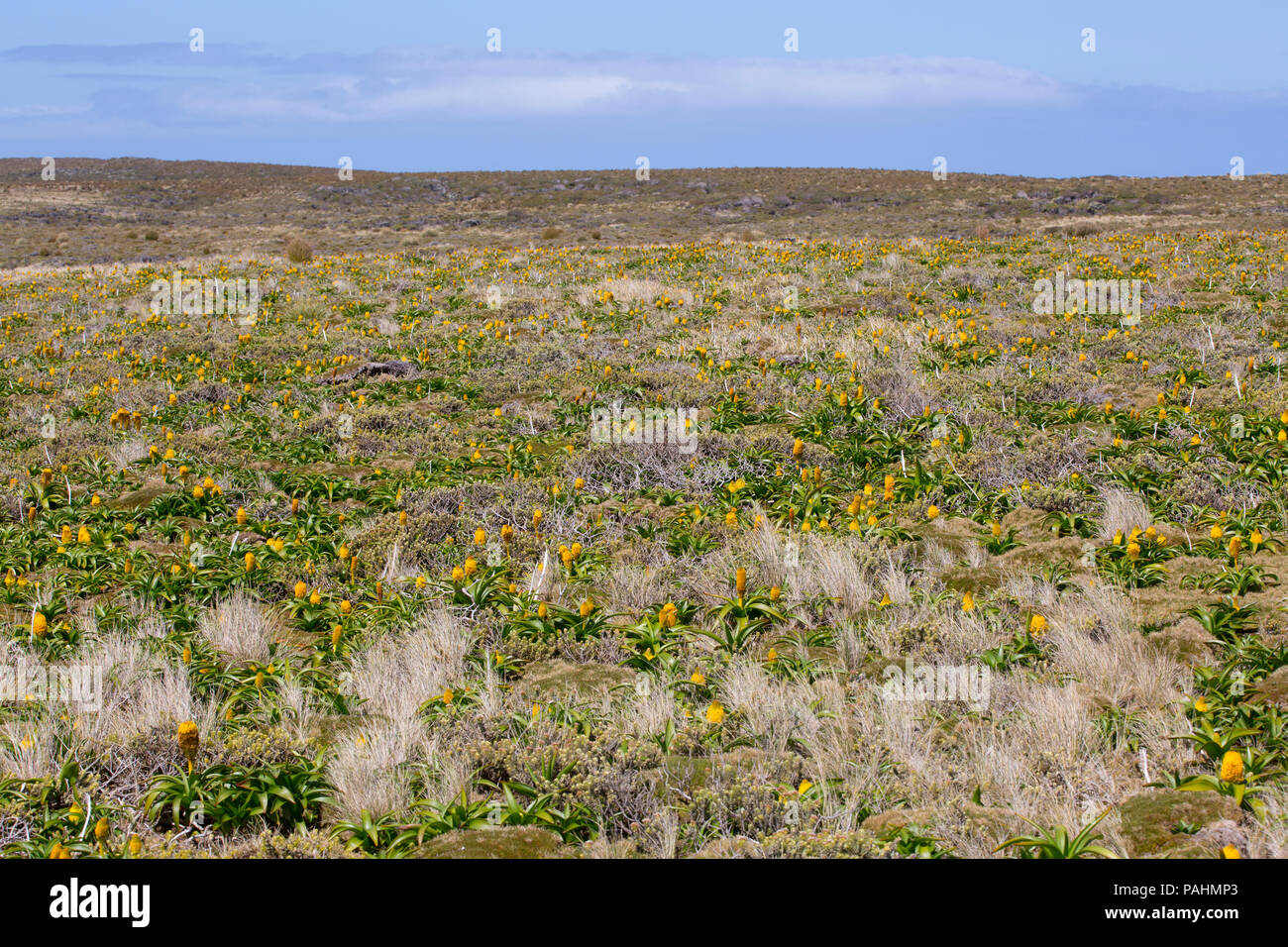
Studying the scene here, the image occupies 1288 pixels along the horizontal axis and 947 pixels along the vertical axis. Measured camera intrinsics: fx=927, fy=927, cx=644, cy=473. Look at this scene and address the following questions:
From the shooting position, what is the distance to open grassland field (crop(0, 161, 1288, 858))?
12.7ft

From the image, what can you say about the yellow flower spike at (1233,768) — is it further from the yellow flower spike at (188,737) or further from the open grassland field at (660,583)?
the yellow flower spike at (188,737)

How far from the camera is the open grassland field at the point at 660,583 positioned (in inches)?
153

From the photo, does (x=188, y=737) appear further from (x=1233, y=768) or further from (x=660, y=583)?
(x=1233, y=768)

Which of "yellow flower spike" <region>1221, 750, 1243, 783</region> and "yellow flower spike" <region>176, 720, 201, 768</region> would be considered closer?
"yellow flower spike" <region>1221, 750, 1243, 783</region>

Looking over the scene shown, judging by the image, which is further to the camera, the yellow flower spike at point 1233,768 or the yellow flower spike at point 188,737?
the yellow flower spike at point 188,737

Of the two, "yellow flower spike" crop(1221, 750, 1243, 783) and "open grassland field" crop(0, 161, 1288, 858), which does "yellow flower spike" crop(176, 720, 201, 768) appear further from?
"yellow flower spike" crop(1221, 750, 1243, 783)

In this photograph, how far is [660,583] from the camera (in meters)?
6.39

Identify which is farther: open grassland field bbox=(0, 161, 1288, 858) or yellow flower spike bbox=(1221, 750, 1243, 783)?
open grassland field bbox=(0, 161, 1288, 858)

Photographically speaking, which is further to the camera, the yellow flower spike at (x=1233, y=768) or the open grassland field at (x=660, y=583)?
the open grassland field at (x=660, y=583)

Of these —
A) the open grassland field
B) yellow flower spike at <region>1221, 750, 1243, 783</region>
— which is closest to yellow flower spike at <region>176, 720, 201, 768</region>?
the open grassland field

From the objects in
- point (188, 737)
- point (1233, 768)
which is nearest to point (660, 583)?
point (188, 737)

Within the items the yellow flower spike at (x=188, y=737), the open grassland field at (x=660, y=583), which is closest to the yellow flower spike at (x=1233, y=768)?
the open grassland field at (x=660, y=583)

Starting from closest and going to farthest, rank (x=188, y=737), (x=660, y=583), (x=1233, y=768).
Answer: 1. (x=1233, y=768)
2. (x=188, y=737)
3. (x=660, y=583)
